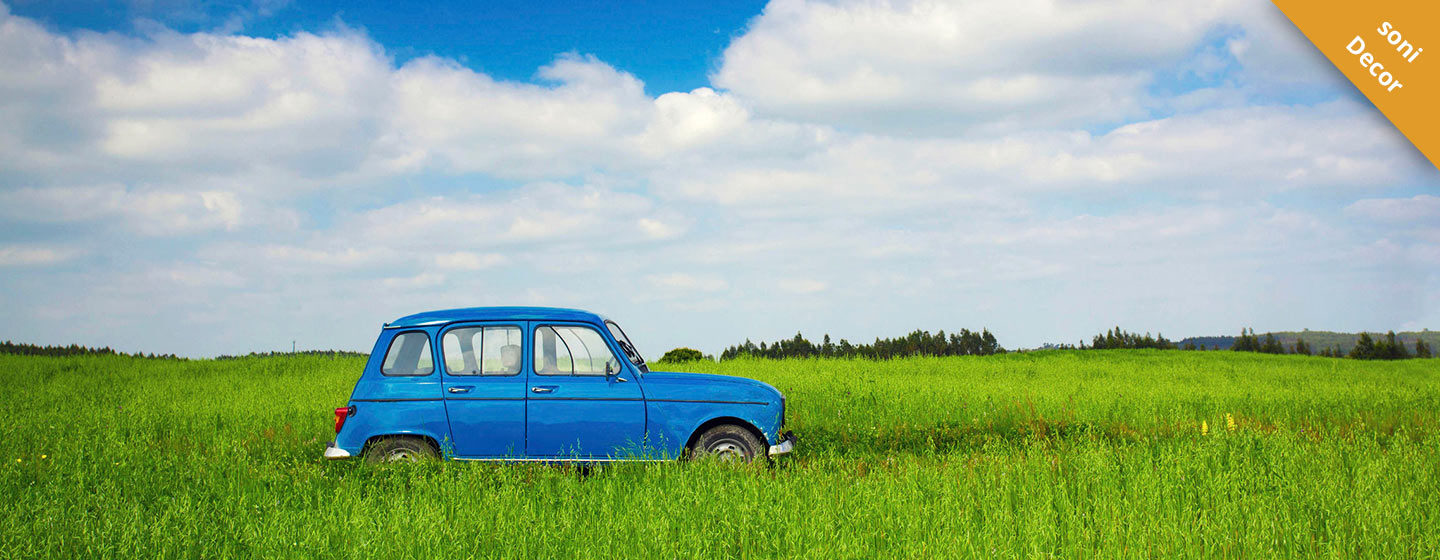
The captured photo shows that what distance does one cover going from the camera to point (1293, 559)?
5.53m

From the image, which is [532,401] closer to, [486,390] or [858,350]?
[486,390]

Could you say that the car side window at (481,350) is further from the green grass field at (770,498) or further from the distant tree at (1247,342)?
the distant tree at (1247,342)

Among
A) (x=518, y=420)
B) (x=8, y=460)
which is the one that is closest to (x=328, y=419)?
(x=8, y=460)

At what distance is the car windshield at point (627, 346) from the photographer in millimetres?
8914

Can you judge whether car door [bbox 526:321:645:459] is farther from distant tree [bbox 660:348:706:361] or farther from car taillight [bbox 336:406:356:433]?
distant tree [bbox 660:348:706:361]

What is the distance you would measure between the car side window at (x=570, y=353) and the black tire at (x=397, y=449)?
142cm

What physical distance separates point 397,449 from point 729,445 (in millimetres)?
3507

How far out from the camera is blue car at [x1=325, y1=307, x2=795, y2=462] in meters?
8.43

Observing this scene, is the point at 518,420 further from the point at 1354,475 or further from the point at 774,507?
the point at 1354,475

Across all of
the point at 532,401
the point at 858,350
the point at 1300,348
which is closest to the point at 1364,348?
the point at 1300,348

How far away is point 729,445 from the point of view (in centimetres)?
864

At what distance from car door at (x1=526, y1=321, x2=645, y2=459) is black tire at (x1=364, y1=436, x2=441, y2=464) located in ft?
3.63

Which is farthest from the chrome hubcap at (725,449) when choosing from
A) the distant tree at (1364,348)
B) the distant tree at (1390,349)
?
the distant tree at (1390,349)

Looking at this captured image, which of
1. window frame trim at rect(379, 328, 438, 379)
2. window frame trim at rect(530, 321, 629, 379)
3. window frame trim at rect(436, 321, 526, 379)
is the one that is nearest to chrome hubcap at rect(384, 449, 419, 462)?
window frame trim at rect(379, 328, 438, 379)
